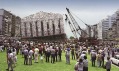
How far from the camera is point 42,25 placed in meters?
117

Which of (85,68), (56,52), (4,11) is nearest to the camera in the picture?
(85,68)

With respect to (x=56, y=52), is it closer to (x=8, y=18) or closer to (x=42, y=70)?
(x=42, y=70)

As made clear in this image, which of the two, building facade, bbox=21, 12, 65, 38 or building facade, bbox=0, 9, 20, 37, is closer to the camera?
building facade, bbox=21, 12, 65, 38

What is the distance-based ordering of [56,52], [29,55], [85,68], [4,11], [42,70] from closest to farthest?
[85,68], [42,70], [29,55], [56,52], [4,11]

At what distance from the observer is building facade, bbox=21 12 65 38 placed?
104438 millimetres

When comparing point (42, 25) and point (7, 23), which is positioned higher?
point (7, 23)

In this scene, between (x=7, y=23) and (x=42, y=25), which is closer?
(x=42, y=25)

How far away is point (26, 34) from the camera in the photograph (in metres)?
110

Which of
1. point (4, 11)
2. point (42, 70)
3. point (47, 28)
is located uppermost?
point (4, 11)

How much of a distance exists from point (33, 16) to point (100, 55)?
80.3 m

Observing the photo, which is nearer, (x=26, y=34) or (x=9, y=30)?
(x=26, y=34)

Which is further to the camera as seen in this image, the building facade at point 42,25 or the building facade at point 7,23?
the building facade at point 7,23

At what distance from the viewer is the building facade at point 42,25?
10444 centimetres

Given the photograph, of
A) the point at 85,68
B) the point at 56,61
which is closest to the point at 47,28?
the point at 56,61
